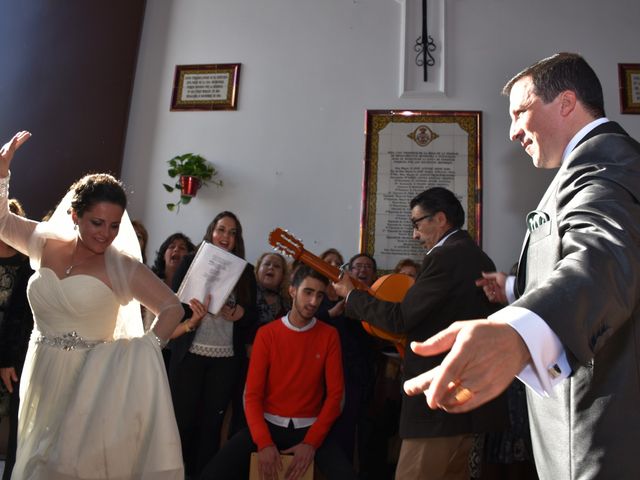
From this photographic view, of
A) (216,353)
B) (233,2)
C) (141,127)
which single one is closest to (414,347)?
(216,353)

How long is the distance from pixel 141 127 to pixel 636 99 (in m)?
5.03

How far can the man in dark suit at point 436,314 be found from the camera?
2.05 m

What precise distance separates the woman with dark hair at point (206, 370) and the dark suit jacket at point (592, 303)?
2.25 metres

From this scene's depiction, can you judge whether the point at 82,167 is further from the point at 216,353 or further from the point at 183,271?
the point at 216,353

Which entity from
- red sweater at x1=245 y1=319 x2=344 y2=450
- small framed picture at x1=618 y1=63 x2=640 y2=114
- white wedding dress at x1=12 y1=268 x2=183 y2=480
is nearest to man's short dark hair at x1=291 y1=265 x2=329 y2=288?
red sweater at x1=245 y1=319 x2=344 y2=450

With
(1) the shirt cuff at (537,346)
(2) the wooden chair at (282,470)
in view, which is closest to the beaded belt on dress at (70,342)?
(2) the wooden chair at (282,470)

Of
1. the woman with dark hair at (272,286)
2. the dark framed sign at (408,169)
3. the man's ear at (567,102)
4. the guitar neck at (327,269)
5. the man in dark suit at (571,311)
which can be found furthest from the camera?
the dark framed sign at (408,169)

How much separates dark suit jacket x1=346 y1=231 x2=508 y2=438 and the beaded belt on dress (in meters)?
1.24

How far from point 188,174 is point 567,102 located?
4.14 metres

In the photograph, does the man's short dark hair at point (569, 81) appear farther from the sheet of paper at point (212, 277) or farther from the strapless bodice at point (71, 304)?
the sheet of paper at point (212, 277)

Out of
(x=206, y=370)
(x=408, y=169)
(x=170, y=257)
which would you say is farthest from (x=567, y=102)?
(x=408, y=169)

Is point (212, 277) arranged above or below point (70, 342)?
above

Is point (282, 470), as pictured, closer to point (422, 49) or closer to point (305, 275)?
point (305, 275)

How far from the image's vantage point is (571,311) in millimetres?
712
